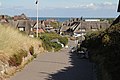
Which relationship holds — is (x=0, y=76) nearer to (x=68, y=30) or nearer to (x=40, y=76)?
(x=40, y=76)

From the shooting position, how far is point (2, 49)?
20.3 m

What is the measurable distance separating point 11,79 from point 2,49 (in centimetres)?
339

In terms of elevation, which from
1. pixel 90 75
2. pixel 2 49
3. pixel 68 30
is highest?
pixel 2 49

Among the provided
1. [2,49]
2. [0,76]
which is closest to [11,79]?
[0,76]

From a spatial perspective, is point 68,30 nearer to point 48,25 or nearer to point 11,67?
point 48,25

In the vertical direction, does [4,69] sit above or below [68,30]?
above

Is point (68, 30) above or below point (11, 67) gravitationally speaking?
below

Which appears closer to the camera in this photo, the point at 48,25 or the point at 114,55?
the point at 114,55

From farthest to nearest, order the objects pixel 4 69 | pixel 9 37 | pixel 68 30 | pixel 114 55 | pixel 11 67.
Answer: pixel 68 30 → pixel 9 37 → pixel 11 67 → pixel 4 69 → pixel 114 55

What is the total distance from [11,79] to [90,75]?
491 cm

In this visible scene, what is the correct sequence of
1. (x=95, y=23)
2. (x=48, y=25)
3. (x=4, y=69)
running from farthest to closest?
1. (x=48, y=25)
2. (x=95, y=23)
3. (x=4, y=69)

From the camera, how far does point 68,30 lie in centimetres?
13925

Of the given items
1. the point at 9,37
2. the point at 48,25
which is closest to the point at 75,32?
the point at 48,25

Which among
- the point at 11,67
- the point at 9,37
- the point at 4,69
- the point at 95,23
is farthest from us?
the point at 95,23
